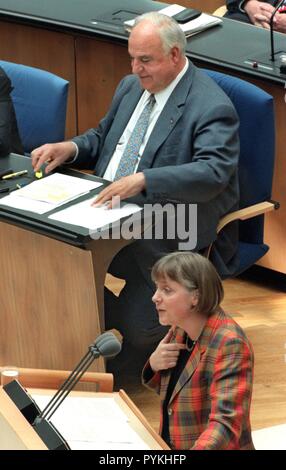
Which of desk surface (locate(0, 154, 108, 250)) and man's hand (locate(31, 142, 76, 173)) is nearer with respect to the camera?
desk surface (locate(0, 154, 108, 250))

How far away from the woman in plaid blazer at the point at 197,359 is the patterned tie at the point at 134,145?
1.18 m

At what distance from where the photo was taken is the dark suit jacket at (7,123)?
13.5 feet

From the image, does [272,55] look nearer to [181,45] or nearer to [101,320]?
[181,45]

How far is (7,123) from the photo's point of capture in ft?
13.9

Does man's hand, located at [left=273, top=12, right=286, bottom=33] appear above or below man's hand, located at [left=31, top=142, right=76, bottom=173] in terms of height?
above

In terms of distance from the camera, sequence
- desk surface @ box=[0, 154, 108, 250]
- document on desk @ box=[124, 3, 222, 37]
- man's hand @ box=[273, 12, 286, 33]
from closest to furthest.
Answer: desk surface @ box=[0, 154, 108, 250] → document on desk @ box=[124, 3, 222, 37] → man's hand @ box=[273, 12, 286, 33]

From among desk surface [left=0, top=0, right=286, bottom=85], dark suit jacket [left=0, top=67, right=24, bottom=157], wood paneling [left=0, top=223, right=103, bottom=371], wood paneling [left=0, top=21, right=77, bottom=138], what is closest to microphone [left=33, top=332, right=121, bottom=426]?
wood paneling [left=0, top=223, right=103, bottom=371]

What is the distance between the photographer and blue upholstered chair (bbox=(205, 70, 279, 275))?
401 cm

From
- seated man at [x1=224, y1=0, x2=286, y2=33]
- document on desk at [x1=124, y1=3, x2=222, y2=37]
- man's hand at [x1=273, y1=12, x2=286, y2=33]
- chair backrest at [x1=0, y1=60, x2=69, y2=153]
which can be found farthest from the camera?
seated man at [x1=224, y1=0, x2=286, y2=33]

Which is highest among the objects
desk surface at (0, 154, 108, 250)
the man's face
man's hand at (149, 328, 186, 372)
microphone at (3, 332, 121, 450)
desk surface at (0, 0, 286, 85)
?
the man's face

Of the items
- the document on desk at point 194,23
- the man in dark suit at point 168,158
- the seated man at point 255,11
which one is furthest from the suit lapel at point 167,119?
the seated man at point 255,11

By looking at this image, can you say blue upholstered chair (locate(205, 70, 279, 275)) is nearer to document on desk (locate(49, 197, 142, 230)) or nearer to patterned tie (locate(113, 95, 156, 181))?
patterned tie (locate(113, 95, 156, 181))
